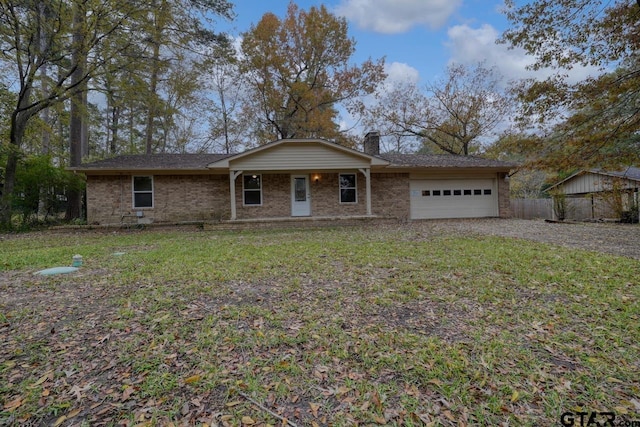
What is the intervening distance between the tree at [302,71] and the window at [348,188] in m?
7.17

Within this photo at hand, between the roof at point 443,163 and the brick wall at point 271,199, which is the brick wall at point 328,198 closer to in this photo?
the brick wall at point 271,199

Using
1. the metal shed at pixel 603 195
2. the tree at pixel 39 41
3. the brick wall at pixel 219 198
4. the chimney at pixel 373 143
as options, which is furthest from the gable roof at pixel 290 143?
the metal shed at pixel 603 195

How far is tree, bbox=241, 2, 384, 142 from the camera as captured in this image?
1995cm

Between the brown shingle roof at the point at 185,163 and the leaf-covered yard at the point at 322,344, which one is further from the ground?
the brown shingle roof at the point at 185,163

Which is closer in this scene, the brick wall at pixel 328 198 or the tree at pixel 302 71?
the brick wall at pixel 328 198

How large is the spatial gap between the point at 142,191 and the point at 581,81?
15636 mm

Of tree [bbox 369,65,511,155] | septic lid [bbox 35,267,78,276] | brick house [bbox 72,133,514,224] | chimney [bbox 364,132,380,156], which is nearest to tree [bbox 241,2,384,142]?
tree [bbox 369,65,511,155]

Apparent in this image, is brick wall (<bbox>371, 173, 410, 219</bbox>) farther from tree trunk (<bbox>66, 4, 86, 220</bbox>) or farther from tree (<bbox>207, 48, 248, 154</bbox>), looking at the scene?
tree trunk (<bbox>66, 4, 86, 220</bbox>)

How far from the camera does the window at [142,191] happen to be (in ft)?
42.7

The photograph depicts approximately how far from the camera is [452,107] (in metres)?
22.4

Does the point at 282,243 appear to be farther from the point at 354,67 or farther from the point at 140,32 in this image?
the point at 354,67

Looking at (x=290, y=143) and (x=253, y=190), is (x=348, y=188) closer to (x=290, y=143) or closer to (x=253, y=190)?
(x=290, y=143)

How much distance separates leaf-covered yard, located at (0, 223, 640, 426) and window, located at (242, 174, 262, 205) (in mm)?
8479

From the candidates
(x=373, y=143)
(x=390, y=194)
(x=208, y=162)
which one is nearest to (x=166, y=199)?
(x=208, y=162)
